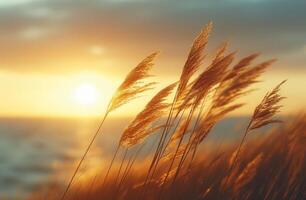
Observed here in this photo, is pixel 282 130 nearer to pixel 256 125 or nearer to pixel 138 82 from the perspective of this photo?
pixel 256 125

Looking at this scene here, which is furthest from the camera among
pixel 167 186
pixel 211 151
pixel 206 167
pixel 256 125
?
pixel 211 151

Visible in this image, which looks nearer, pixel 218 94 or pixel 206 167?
pixel 218 94

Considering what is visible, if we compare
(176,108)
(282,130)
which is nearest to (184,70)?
(176,108)

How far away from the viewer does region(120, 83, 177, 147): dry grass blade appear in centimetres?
434

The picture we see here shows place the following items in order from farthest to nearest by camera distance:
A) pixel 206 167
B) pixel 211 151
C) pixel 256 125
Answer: pixel 211 151 → pixel 206 167 → pixel 256 125

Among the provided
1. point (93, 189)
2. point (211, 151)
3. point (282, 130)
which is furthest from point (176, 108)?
point (282, 130)

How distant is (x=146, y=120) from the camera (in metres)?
4.34

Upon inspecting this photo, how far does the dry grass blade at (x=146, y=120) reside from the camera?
4.34 metres

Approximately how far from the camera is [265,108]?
4520 millimetres

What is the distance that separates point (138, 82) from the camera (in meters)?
4.40

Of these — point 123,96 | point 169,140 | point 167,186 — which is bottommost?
point 167,186

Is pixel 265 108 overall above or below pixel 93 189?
above

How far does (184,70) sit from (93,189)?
3.55ft

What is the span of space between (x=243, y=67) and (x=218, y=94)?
252 millimetres
